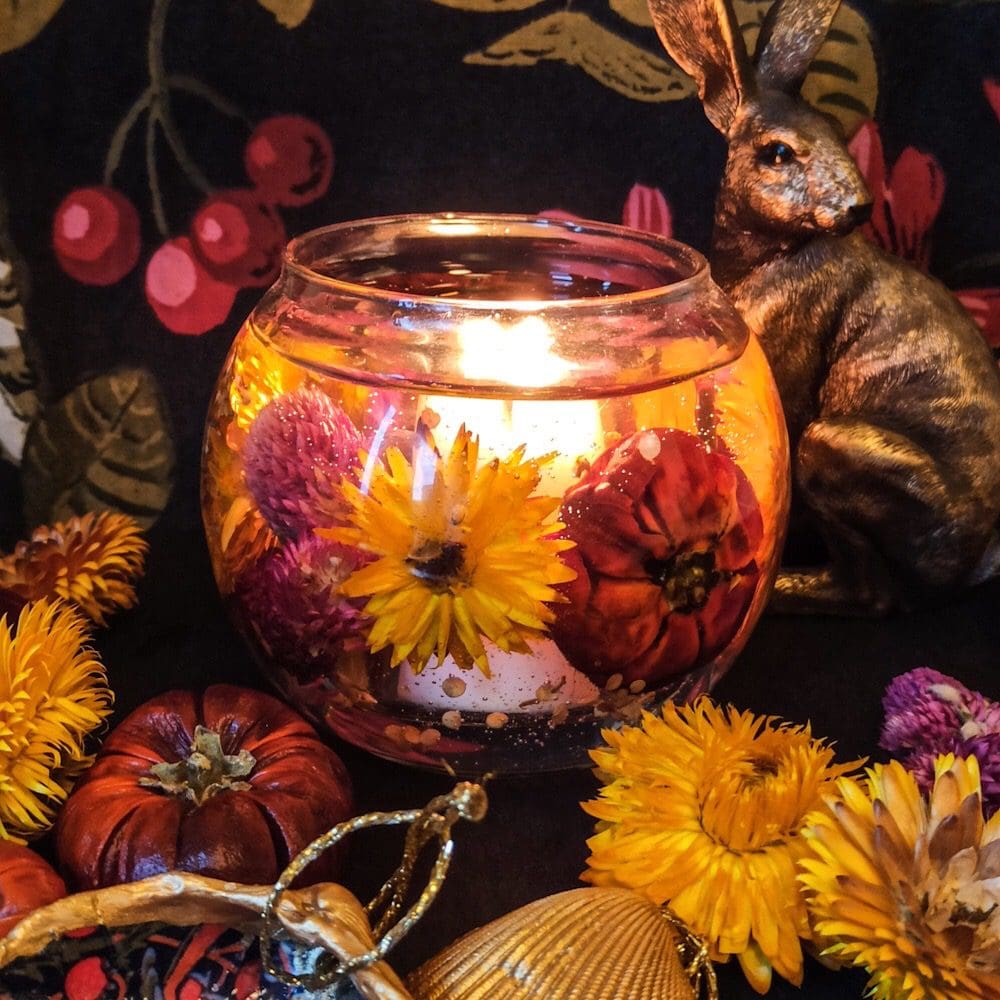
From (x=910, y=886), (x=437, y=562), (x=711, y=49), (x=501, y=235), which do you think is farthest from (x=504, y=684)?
(x=711, y=49)

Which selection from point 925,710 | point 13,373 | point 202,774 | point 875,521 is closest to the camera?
point 202,774

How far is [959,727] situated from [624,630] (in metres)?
0.22

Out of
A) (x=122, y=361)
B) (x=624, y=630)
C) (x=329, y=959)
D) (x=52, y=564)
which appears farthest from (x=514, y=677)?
(x=122, y=361)

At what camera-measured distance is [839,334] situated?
71 cm

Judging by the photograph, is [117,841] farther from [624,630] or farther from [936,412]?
[936,412]

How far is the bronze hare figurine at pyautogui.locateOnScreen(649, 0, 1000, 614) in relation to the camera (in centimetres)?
65

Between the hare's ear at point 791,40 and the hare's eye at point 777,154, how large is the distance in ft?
0.14

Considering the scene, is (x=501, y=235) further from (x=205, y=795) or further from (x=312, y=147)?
(x=205, y=795)

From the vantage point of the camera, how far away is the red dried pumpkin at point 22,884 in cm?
42

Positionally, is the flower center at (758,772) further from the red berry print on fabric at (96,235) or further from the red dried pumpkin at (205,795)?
the red berry print on fabric at (96,235)

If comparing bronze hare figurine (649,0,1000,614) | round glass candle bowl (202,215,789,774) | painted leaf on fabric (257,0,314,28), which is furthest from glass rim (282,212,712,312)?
painted leaf on fabric (257,0,314,28)

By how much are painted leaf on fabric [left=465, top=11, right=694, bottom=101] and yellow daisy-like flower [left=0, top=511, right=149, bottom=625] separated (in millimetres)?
420

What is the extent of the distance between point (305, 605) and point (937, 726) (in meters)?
0.35

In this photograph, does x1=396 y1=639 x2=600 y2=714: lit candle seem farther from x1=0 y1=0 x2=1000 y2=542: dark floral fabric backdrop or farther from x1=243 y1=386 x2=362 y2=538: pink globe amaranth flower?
x1=0 y1=0 x2=1000 y2=542: dark floral fabric backdrop
